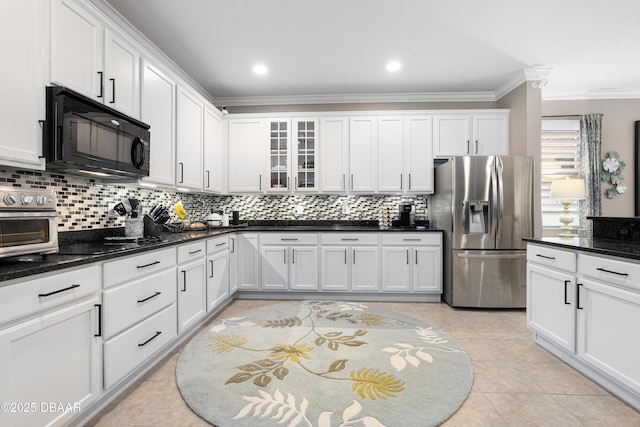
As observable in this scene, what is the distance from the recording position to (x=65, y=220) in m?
2.33

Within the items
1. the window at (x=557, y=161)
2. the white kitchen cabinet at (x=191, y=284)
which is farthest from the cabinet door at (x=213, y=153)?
the window at (x=557, y=161)

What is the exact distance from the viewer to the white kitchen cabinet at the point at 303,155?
4461mm

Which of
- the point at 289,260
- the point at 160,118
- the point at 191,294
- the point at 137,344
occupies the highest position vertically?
the point at 160,118

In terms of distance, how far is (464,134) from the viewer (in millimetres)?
4340

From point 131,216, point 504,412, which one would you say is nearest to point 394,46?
point 131,216

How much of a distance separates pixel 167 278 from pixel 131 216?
2.01 feet

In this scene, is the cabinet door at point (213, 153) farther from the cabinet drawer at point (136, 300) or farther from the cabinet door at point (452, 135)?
the cabinet door at point (452, 135)

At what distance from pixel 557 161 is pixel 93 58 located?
5.54m

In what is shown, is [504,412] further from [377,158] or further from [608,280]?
[377,158]

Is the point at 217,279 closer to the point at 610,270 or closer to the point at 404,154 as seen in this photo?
the point at 404,154

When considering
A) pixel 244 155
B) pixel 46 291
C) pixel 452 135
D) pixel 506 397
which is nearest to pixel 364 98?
pixel 452 135

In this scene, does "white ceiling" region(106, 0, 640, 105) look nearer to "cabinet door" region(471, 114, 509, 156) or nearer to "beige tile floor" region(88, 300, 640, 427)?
"cabinet door" region(471, 114, 509, 156)

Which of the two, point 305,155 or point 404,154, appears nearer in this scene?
point 404,154

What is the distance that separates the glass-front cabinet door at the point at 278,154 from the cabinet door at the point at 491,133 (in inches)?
102
